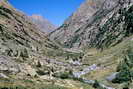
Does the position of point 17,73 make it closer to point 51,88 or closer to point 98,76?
point 51,88

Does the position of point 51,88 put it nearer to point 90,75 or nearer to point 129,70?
point 129,70

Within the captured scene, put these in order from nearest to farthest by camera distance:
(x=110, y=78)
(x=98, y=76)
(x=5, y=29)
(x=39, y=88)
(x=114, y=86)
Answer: (x=39, y=88)
(x=114, y=86)
(x=110, y=78)
(x=98, y=76)
(x=5, y=29)

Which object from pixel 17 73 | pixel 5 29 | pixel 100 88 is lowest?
pixel 100 88

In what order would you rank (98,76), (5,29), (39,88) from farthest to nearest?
(5,29) < (98,76) < (39,88)

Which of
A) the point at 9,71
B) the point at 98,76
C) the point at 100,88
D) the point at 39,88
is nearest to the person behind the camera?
the point at 39,88

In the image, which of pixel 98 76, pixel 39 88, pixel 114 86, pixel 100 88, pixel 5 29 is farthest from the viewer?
pixel 5 29

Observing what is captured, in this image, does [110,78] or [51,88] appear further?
[110,78]

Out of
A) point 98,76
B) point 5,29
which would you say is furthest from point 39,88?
point 5,29

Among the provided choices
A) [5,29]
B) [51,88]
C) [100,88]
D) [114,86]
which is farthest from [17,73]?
[5,29]

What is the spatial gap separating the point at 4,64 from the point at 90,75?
57.7 meters

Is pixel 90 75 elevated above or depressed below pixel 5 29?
below

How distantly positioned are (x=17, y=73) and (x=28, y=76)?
165 inches

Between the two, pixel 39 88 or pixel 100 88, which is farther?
pixel 100 88

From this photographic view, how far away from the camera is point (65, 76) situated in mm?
104875
